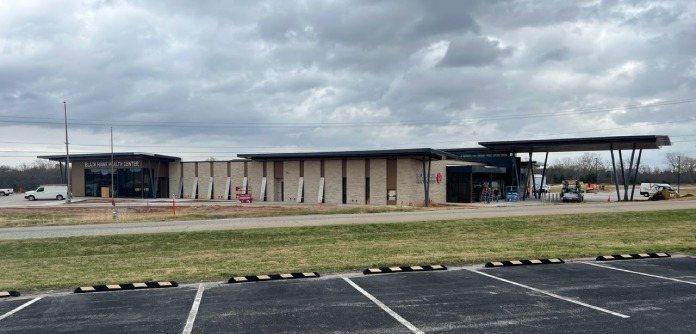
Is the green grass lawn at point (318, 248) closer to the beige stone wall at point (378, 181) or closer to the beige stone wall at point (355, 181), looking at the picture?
the beige stone wall at point (378, 181)

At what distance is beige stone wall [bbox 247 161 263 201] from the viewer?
60059mm

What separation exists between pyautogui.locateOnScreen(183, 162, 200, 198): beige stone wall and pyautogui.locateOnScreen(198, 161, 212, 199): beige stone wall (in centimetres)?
130

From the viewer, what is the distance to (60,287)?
505 inches

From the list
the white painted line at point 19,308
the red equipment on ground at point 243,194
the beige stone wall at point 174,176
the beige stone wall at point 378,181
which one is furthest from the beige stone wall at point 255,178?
the white painted line at point 19,308

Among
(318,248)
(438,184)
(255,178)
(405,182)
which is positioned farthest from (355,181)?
(318,248)

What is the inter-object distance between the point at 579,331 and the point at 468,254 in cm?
828

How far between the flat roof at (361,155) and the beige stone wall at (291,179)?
872 mm

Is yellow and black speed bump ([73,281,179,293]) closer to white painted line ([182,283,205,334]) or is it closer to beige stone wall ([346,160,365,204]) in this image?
white painted line ([182,283,205,334])

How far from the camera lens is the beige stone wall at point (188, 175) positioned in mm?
67312

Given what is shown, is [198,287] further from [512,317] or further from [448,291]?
[512,317]

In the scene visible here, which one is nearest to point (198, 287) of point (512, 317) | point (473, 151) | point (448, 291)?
point (448, 291)

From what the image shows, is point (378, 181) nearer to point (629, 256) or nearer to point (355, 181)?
point (355, 181)

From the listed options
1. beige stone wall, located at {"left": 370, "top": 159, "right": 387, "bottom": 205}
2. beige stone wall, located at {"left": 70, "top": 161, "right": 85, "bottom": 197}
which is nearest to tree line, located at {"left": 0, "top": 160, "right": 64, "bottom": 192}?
beige stone wall, located at {"left": 70, "top": 161, "right": 85, "bottom": 197}

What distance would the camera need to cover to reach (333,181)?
54.4 meters
